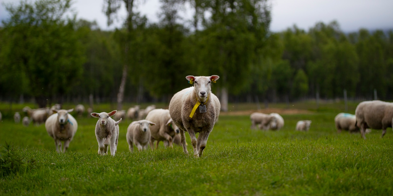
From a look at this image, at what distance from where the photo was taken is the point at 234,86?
1380 inches

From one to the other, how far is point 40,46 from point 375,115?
3142 centimetres

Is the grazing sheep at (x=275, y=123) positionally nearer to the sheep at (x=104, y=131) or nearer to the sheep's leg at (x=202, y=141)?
the sheep at (x=104, y=131)

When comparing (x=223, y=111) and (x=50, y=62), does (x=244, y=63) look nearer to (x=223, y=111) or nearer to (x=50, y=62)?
(x=223, y=111)

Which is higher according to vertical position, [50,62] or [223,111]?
[50,62]

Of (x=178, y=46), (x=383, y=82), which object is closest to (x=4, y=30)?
(x=178, y=46)

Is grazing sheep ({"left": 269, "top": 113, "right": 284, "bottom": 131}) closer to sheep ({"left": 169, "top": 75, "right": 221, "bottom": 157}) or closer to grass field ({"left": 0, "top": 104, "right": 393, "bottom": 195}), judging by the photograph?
grass field ({"left": 0, "top": 104, "right": 393, "bottom": 195})

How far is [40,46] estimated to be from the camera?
33.4m

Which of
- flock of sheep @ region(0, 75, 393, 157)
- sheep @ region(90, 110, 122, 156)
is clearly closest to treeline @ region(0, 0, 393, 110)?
flock of sheep @ region(0, 75, 393, 157)

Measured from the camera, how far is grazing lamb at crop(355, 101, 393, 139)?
12773mm

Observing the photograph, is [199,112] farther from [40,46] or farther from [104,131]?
[40,46]

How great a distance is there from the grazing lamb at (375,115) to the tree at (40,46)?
2945 cm

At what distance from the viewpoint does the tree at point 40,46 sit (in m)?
33.6

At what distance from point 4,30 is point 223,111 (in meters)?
25.7

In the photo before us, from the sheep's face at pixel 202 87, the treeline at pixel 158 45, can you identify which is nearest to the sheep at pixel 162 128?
the sheep's face at pixel 202 87
